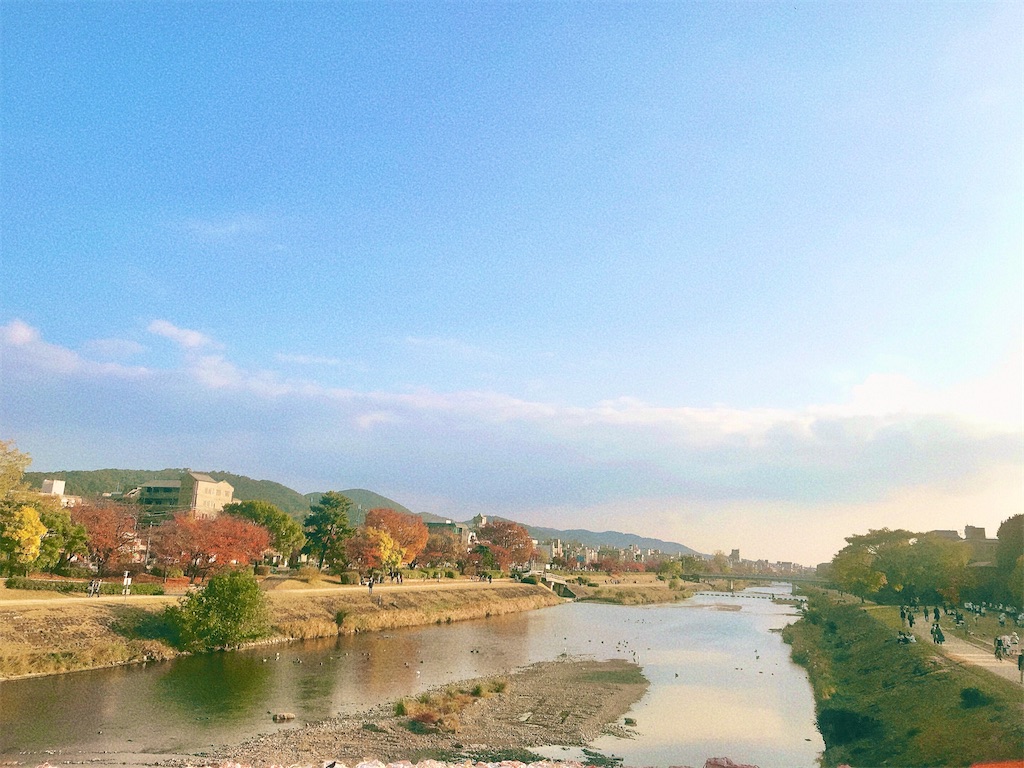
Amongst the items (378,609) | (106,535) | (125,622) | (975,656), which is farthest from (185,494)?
(975,656)

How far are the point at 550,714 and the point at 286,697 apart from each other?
13.9m

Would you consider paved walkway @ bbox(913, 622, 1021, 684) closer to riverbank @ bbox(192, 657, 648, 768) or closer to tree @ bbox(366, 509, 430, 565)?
riverbank @ bbox(192, 657, 648, 768)

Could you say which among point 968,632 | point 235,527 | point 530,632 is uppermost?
point 235,527

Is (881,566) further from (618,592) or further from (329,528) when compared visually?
(329,528)

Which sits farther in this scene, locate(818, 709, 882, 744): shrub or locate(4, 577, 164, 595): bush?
locate(4, 577, 164, 595): bush

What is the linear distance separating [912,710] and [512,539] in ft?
350

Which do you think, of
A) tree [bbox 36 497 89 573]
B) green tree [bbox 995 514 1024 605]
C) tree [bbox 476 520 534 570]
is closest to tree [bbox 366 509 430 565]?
tree [bbox 36 497 89 573]

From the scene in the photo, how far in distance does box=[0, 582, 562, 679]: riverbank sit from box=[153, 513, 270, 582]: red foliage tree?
7.87 m

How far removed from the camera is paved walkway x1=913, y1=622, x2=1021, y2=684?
33.6 meters

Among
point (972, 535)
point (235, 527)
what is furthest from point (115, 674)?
point (972, 535)

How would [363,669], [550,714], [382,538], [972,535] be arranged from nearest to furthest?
[550,714]
[363,669]
[382,538]
[972,535]

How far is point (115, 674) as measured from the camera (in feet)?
122

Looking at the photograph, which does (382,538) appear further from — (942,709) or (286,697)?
(942,709)

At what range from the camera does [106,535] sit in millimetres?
62375
